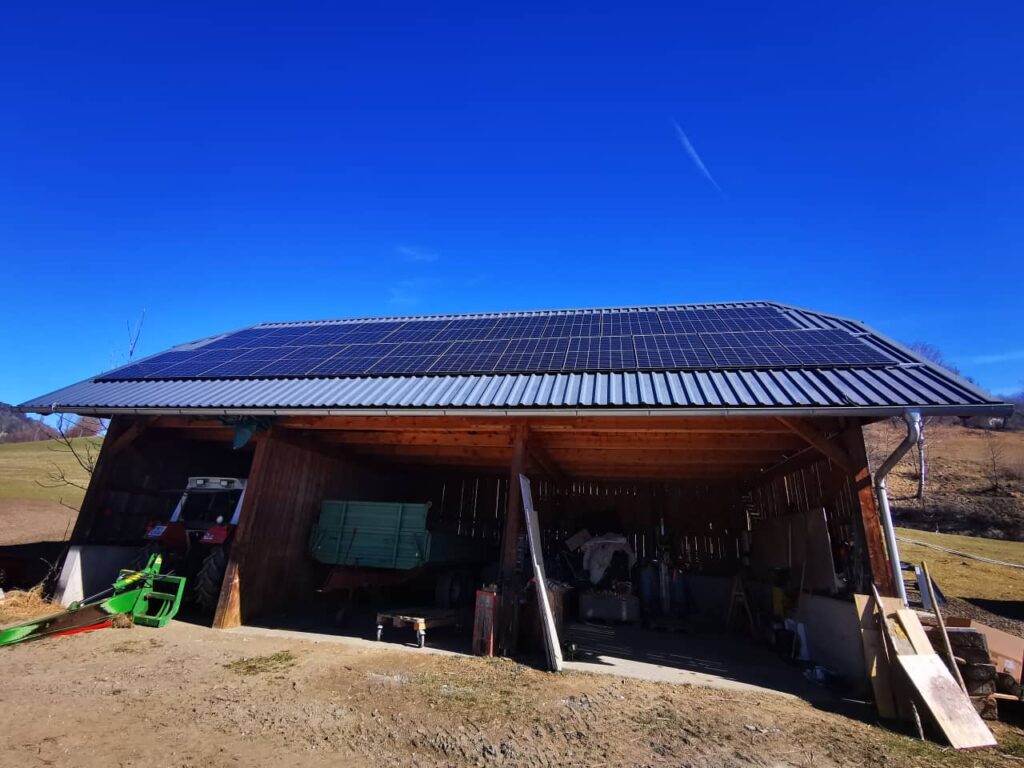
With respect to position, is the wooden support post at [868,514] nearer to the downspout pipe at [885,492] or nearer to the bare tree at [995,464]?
the downspout pipe at [885,492]

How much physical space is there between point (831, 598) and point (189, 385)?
11246 mm

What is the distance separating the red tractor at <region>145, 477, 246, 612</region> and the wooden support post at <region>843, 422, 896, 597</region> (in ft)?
29.9

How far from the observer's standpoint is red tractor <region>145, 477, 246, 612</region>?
26.8 feet

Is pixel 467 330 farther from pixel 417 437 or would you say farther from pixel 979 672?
pixel 979 672

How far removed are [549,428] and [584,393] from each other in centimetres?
109

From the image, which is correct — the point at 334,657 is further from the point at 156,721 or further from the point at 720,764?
the point at 720,764

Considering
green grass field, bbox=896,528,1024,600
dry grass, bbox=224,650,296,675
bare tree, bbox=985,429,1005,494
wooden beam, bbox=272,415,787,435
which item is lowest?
dry grass, bbox=224,650,296,675

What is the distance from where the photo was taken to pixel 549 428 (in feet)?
26.8

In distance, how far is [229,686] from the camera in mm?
5023

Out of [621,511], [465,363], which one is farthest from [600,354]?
[621,511]

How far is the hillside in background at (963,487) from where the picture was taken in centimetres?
2222

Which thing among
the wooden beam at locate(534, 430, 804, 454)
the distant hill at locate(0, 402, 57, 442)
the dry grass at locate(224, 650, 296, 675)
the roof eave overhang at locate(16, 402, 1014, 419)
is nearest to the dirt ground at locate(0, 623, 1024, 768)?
the dry grass at locate(224, 650, 296, 675)

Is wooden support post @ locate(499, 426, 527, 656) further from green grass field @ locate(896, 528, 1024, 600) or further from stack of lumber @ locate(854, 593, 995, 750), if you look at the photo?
green grass field @ locate(896, 528, 1024, 600)

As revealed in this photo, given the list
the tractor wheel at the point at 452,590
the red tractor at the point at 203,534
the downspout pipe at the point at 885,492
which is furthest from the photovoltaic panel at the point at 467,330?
the downspout pipe at the point at 885,492
